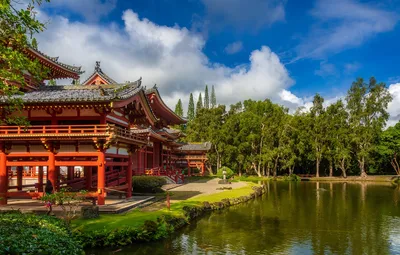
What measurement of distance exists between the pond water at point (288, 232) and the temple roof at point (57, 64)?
18514mm

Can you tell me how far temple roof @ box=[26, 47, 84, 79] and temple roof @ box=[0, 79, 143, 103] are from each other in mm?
3445

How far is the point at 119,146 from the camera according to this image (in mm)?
22875

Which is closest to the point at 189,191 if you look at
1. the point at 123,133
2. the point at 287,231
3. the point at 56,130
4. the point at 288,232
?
the point at 123,133

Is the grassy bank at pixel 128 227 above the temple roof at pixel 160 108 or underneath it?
underneath

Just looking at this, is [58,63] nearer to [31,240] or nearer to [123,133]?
[123,133]

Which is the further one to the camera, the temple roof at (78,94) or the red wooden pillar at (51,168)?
the red wooden pillar at (51,168)

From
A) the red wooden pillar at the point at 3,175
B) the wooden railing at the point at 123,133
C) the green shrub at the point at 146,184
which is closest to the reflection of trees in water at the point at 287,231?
the wooden railing at the point at 123,133

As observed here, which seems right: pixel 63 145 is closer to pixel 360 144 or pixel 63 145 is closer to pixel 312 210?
pixel 312 210

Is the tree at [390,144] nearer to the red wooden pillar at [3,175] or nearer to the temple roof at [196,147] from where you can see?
the temple roof at [196,147]

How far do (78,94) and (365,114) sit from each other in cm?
5478

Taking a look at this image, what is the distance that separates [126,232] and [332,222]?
12.9 m

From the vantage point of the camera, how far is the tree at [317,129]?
6178 cm

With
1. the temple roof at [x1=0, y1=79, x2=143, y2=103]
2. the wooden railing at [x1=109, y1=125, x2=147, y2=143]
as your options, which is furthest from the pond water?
the temple roof at [x1=0, y1=79, x2=143, y2=103]

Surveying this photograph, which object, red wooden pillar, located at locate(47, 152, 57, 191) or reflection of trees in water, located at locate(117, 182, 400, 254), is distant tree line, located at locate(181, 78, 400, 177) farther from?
red wooden pillar, located at locate(47, 152, 57, 191)
